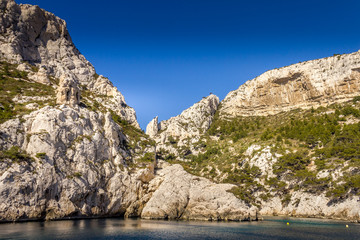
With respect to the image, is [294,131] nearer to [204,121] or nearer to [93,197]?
[204,121]

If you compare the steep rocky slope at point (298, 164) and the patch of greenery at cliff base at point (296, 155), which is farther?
the patch of greenery at cliff base at point (296, 155)

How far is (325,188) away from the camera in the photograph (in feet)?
198

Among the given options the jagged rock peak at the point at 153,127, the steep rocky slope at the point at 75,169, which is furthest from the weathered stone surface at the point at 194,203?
the jagged rock peak at the point at 153,127

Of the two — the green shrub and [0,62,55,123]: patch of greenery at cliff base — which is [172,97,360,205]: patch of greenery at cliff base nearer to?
the green shrub

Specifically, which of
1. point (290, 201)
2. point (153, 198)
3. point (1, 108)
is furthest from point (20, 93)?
point (290, 201)

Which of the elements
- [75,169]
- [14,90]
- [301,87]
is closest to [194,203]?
[75,169]

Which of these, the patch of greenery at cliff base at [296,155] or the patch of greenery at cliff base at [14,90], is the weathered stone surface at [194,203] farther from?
the patch of greenery at cliff base at [14,90]

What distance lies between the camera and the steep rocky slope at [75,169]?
1788 inches

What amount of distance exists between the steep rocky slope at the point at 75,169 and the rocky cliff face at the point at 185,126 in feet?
106

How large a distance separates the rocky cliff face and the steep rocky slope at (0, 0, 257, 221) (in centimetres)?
3240

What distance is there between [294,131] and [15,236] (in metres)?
81.3

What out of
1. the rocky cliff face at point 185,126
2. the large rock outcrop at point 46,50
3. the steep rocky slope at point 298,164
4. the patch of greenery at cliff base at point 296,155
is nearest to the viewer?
the steep rocky slope at point 298,164

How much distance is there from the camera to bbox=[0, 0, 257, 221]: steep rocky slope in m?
45.4

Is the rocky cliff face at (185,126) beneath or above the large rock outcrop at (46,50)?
beneath
